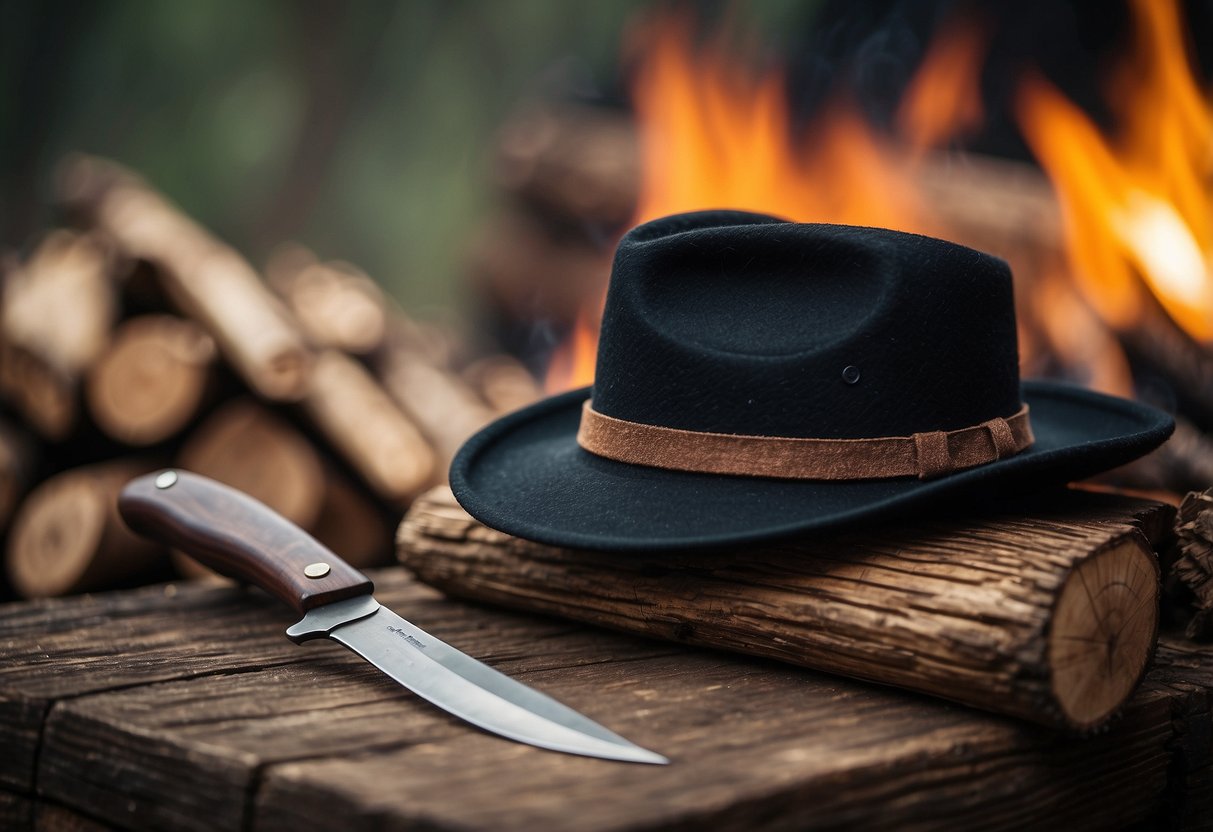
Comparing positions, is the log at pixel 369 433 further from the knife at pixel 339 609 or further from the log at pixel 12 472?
the knife at pixel 339 609

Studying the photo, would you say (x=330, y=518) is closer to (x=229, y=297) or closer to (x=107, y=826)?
(x=229, y=297)

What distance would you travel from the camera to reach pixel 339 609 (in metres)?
1.40

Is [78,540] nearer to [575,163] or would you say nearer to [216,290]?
[216,290]

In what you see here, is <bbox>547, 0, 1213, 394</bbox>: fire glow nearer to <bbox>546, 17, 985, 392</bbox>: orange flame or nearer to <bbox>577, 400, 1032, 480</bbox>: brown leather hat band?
<bbox>546, 17, 985, 392</bbox>: orange flame

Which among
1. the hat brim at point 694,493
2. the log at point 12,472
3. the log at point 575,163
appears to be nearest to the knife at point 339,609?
the hat brim at point 694,493

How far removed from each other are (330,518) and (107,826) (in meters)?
1.87

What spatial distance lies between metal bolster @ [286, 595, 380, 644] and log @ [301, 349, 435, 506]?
4.95 ft

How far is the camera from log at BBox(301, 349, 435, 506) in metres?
2.93

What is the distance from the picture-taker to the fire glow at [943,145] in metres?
2.52

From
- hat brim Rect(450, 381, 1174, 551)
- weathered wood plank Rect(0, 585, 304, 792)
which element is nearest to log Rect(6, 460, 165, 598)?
weathered wood plank Rect(0, 585, 304, 792)

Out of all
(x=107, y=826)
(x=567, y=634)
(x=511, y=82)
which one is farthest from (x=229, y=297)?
(x=511, y=82)

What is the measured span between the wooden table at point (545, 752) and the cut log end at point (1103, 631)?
6cm

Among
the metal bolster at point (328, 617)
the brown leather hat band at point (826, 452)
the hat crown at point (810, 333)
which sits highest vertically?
the hat crown at point (810, 333)

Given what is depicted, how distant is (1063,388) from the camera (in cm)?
186
